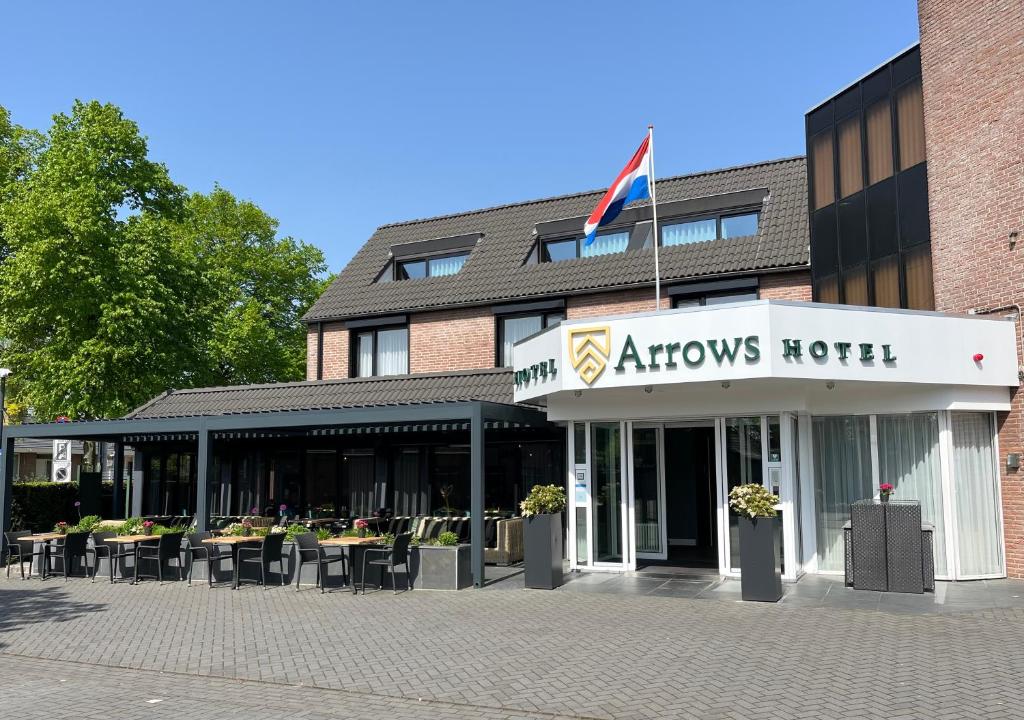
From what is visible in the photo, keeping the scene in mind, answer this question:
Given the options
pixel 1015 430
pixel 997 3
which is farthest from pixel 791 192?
pixel 1015 430

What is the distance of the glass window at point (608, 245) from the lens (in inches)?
822

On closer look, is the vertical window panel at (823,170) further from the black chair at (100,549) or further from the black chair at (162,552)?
the black chair at (100,549)

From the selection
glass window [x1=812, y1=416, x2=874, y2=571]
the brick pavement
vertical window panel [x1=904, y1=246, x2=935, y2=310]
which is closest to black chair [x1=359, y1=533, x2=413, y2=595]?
the brick pavement

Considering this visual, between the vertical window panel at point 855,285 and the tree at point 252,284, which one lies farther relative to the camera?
the tree at point 252,284

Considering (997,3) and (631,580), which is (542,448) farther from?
(997,3)

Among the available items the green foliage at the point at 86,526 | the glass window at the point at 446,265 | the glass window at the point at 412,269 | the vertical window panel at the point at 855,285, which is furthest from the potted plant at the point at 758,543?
the glass window at the point at 412,269

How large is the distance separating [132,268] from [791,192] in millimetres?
18078

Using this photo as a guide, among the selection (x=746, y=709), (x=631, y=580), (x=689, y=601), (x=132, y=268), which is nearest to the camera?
(x=746, y=709)

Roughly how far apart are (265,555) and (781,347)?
8747mm

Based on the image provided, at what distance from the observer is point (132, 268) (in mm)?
24469

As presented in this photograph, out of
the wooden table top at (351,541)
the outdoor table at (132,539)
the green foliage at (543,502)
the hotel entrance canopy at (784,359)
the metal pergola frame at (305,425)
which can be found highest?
the hotel entrance canopy at (784,359)

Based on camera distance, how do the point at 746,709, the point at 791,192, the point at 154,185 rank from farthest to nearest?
the point at 154,185
the point at 791,192
the point at 746,709

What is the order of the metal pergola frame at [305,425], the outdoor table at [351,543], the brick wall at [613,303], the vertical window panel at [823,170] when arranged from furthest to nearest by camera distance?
the brick wall at [613,303]
the vertical window panel at [823,170]
the metal pergola frame at [305,425]
the outdoor table at [351,543]

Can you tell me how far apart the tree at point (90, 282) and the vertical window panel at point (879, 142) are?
62.8ft
